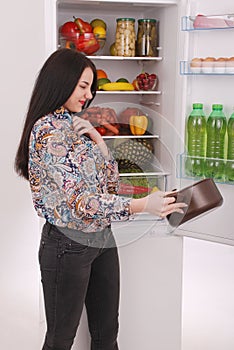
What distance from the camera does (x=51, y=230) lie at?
1676 mm

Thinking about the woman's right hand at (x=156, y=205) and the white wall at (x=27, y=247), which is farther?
the white wall at (x=27, y=247)

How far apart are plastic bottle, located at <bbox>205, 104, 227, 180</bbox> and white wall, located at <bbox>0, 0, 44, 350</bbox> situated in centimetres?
63

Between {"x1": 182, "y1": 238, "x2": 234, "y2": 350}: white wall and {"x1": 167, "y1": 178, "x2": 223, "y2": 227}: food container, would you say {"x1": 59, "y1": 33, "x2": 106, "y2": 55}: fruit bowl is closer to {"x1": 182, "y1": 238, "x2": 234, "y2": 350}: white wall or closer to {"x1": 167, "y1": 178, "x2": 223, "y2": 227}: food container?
{"x1": 182, "y1": 238, "x2": 234, "y2": 350}: white wall

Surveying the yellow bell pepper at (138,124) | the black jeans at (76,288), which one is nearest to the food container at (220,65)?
the yellow bell pepper at (138,124)

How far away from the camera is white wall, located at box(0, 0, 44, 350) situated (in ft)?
6.91

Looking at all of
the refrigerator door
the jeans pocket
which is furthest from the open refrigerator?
the jeans pocket

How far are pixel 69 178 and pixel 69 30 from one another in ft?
3.42

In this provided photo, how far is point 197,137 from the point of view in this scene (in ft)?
7.18

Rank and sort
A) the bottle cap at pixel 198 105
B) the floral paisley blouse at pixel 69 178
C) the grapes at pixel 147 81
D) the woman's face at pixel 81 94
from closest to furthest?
the floral paisley blouse at pixel 69 178, the woman's face at pixel 81 94, the bottle cap at pixel 198 105, the grapes at pixel 147 81

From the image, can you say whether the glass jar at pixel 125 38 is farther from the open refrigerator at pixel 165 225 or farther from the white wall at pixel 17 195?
the white wall at pixel 17 195

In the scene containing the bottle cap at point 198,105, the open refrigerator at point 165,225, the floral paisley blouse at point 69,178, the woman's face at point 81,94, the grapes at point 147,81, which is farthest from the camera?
the grapes at point 147,81

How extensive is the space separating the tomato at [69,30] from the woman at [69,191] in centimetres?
76

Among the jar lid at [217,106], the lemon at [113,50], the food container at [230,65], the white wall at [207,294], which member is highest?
the lemon at [113,50]

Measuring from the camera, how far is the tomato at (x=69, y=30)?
2369mm
